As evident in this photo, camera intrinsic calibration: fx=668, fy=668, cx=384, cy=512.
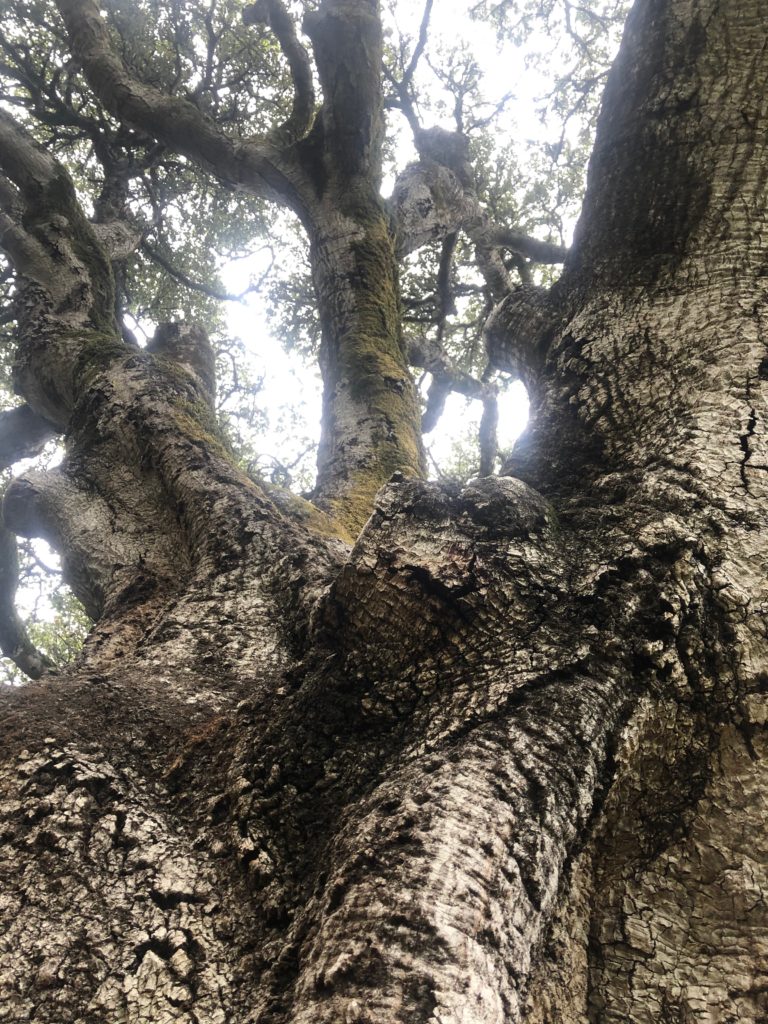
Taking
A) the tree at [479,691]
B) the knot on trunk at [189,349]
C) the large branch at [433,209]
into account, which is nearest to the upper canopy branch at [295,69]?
the large branch at [433,209]

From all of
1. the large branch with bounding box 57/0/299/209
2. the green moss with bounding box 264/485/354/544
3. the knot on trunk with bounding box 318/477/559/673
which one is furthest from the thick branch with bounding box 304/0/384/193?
the knot on trunk with bounding box 318/477/559/673

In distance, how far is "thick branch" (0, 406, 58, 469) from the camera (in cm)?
475

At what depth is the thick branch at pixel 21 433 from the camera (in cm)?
475

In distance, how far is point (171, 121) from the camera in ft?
17.5

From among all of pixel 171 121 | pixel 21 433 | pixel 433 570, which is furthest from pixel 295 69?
pixel 433 570

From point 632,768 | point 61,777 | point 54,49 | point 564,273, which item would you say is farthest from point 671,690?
point 54,49

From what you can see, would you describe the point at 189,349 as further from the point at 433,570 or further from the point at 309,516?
the point at 433,570

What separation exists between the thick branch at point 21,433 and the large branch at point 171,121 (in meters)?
2.48

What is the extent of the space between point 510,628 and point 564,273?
1.75 m

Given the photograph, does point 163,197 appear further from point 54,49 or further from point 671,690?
point 671,690

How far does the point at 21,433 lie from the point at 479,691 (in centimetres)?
448

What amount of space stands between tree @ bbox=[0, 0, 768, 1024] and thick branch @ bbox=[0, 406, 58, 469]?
1893 millimetres

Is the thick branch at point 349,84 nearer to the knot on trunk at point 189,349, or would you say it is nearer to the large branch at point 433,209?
the large branch at point 433,209

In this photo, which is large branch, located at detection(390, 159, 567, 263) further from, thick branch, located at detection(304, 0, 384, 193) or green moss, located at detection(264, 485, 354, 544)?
green moss, located at detection(264, 485, 354, 544)
